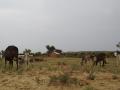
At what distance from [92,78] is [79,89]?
3005 mm

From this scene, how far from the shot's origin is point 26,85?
13.6 m

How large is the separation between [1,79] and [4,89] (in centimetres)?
294

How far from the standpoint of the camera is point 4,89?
42.2 ft

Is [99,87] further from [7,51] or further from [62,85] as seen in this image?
[7,51]

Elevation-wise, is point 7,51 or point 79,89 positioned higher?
point 7,51

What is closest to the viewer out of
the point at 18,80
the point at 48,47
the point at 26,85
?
the point at 26,85

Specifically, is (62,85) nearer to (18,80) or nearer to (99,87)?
(99,87)

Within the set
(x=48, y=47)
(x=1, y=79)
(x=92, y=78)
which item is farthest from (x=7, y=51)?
(x=48, y=47)

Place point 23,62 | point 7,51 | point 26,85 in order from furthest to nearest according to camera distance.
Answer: point 23,62
point 7,51
point 26,85

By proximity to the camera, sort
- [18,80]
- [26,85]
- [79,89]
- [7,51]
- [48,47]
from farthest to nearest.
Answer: [48,47] < [7,51] < [18,80] < [26,85] < [79,89]

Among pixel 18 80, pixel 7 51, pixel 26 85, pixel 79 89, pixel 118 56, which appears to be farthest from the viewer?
pixel 118 56

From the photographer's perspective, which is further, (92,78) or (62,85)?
(92,78)

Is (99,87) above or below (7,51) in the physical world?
below

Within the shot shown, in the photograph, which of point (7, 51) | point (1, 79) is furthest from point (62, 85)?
point (7, 51)
